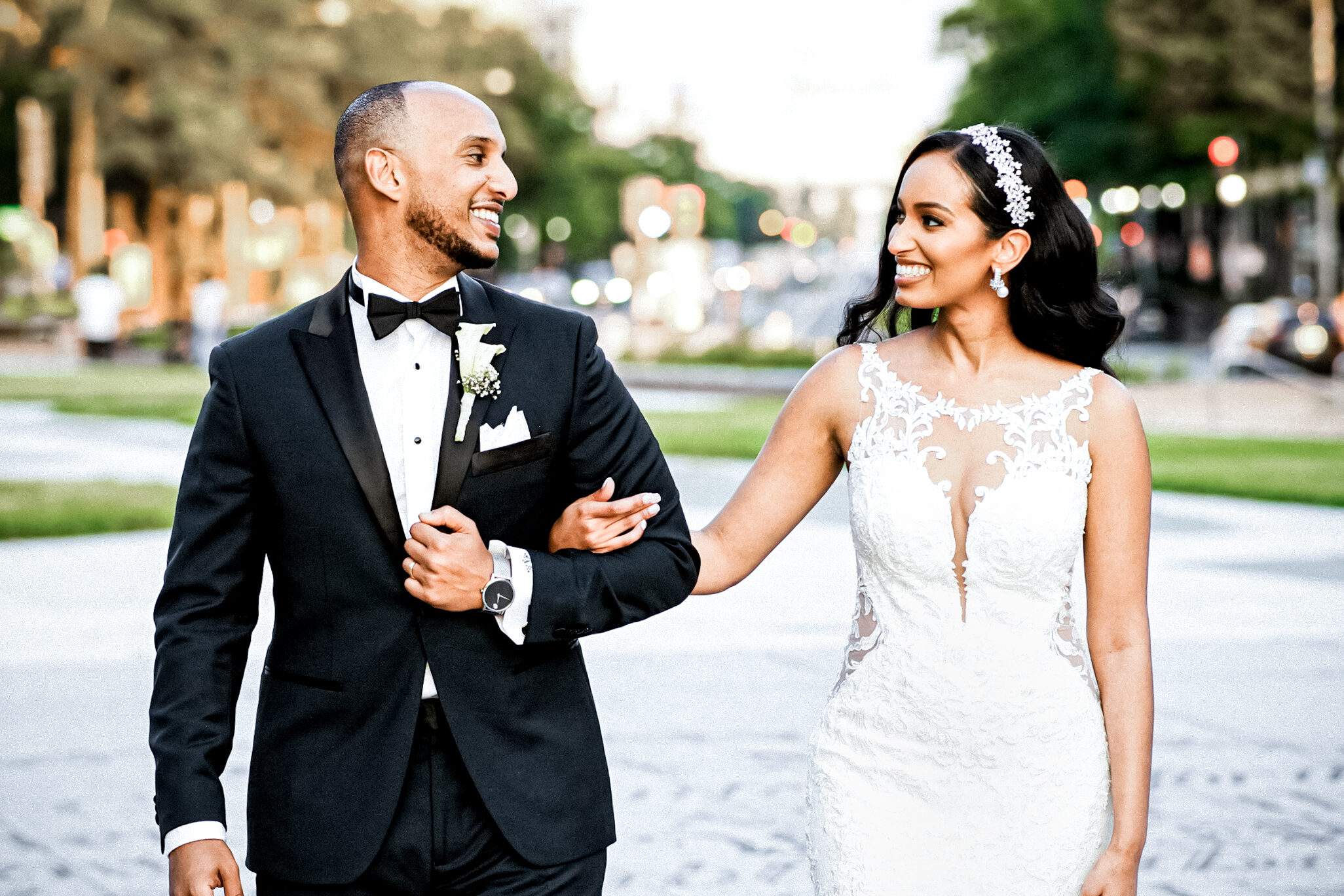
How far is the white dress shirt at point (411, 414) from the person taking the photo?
2.63 metres

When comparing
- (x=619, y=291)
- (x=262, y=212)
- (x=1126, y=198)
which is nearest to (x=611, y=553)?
(x=1126, y=198)

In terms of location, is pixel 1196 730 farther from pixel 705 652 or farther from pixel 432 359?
pixel 432 359

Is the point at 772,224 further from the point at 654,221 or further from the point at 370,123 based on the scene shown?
the point at 370,123

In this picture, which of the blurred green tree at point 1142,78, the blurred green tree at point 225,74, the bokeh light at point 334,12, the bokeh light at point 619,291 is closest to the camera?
the blurred green tree at point 1142,78

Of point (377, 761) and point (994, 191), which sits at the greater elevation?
point (994, 191)

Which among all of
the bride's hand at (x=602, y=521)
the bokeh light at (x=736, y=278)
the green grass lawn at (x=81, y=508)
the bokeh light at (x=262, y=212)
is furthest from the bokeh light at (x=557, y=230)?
the bride's hand at (x=602, y=521)

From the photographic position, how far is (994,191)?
3178 millimetres

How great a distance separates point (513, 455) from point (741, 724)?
14.6ft

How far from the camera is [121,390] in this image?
2888 cm

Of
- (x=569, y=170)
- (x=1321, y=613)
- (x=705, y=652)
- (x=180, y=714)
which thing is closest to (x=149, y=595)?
(x=705, y=652)

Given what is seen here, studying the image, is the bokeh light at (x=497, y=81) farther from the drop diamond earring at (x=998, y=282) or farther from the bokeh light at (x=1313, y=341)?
the drop diamond earring at (x=998, y=282)

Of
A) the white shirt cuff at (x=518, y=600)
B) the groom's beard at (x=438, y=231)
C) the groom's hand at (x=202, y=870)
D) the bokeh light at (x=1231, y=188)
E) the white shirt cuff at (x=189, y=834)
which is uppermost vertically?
the bokeh light at (x=1231, y=188)

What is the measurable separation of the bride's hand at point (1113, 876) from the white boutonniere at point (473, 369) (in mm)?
1438

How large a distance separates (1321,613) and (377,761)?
7.99 m
